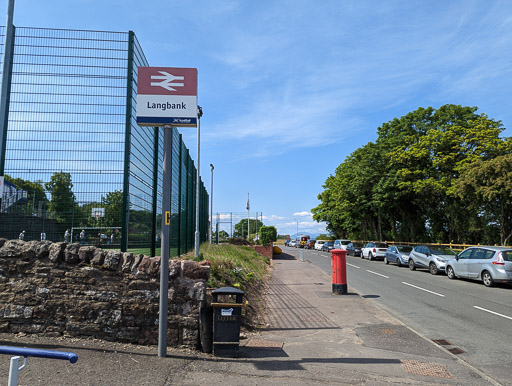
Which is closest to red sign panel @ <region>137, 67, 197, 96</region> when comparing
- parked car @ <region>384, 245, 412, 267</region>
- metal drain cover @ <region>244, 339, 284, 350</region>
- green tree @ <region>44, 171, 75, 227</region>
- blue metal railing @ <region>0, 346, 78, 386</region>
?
green tree @ <region>44, 171, 75, 227</region>

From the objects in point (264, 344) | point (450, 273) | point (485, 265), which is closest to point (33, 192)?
point (264, 344)

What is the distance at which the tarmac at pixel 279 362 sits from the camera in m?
4.62

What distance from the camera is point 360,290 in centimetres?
1347

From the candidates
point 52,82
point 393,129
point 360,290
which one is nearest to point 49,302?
point 52,82

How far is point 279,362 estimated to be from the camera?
5.46m

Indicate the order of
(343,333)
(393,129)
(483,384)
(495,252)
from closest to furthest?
(483,384) → (343,333) → (495,252) → (393,129)

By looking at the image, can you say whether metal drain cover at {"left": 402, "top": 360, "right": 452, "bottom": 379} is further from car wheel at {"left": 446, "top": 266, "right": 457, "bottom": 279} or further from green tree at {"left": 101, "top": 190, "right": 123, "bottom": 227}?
car wheel at {"left": 446, "top": 266, "right": 457, "bottom": 279}

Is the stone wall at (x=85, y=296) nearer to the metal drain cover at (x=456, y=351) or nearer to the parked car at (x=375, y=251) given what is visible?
the metal drain cover at (x=456, y=351)

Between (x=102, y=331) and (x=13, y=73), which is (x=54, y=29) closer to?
(x=13, y=73)

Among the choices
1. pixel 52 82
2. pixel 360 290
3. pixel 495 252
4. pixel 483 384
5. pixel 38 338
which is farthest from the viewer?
pixel 495 252

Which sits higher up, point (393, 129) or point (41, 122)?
point (393, 129)

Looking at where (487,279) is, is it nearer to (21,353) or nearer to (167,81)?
(167,81)

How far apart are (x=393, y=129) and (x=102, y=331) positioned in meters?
35.3

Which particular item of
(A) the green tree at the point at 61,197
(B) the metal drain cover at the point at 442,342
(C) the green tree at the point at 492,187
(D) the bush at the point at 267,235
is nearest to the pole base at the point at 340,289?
(B) the metal drain cover at the point at 442,342
